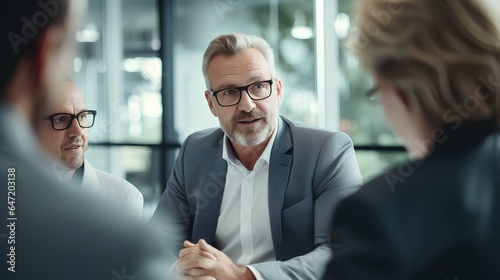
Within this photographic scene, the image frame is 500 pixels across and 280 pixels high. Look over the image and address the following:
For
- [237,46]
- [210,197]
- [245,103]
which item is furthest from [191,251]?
[237,46]

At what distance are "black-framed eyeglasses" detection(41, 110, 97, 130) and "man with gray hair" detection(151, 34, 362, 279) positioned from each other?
0.88ft

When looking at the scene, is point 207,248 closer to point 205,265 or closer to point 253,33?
point 205,265

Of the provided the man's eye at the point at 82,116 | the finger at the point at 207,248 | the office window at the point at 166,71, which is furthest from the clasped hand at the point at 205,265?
the man's eye at the point at 82,116

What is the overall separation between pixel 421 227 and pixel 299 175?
0.65 meters

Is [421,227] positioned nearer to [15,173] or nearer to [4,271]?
[15,173]

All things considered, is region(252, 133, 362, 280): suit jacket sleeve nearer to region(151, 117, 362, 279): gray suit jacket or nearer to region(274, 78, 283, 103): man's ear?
region(151, 117, 362, 279): gray suit jacket

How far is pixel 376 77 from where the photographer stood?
A: 103cm

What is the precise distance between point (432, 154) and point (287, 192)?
65cm

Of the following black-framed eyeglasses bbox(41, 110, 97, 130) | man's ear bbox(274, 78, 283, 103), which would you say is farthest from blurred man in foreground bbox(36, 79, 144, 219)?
man's ear bbox(274, 78, 283, 103)

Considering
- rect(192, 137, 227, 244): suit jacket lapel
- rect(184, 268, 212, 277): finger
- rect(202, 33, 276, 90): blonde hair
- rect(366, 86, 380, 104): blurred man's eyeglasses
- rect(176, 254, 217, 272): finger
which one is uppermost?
rect(202, 33, 276, 90): blonde hair

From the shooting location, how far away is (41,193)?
1136mm

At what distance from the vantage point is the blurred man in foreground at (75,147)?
1.45 m

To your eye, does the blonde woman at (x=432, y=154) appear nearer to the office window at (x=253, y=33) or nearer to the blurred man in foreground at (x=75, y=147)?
the office window at (x=253, y=33)

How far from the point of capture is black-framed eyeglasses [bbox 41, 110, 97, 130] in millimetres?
1450
